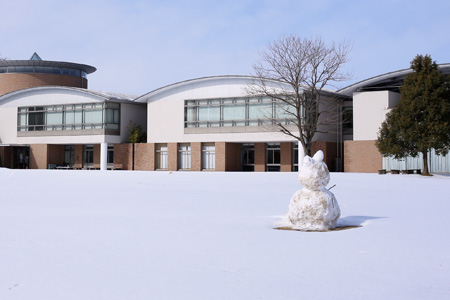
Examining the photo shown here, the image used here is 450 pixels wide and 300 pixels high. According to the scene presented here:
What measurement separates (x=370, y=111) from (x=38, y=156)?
32407 millimetres

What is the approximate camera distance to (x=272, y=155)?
45.2 metres

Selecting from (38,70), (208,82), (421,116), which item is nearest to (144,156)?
(208,82)

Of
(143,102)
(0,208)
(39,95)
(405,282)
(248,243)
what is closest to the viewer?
(405,282)

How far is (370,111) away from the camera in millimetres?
40781

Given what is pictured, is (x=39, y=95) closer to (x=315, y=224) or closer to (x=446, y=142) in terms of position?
(x=446, y=142)

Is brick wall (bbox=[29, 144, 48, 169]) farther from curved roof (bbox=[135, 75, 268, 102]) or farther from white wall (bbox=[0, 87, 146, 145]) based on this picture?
curved roof (bbox=[135, 75, 268, 102])

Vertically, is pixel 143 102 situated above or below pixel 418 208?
above

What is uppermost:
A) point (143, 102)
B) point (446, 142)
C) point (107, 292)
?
point (143, 102)

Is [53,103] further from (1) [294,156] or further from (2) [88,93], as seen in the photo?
(1) [294,156]

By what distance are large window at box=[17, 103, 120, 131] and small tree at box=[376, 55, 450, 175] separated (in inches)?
1025

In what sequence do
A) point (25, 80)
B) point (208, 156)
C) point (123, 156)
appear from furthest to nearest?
1. point (25, 80)
2. point (123, 156)
3. point (208, 156)

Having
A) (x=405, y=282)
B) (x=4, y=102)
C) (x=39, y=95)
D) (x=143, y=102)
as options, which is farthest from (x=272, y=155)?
(x=405, y=282)

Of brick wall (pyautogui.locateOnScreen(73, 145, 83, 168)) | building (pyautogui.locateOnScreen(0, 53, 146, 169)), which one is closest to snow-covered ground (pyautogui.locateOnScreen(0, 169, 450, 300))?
building (pyautogui.locateOnScreen(0, 53, 146, 169))

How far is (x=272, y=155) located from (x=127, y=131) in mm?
14638
